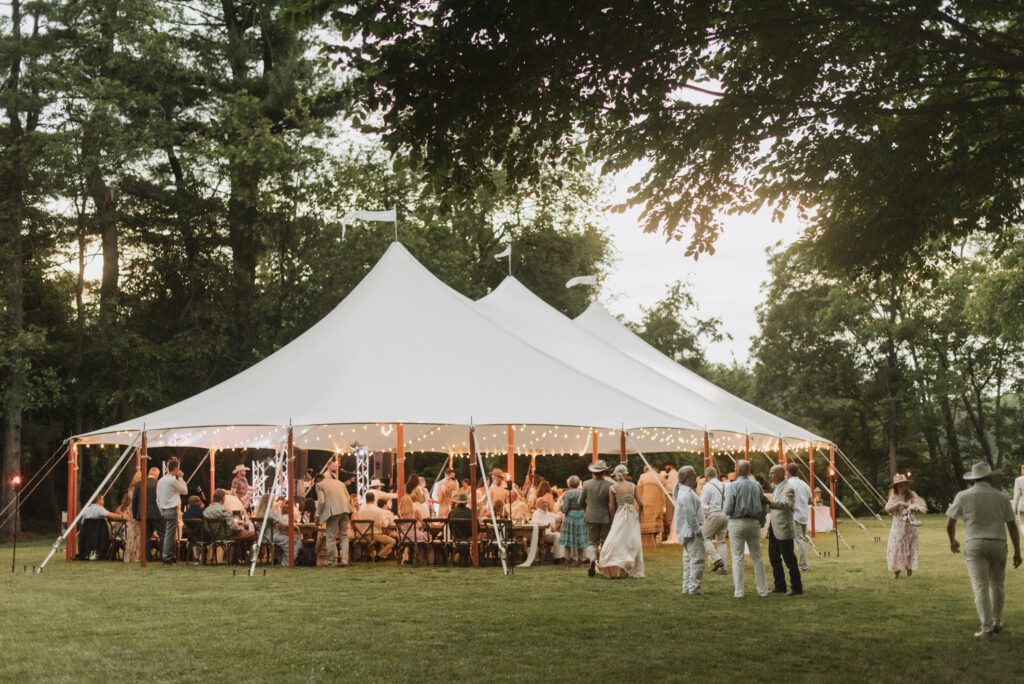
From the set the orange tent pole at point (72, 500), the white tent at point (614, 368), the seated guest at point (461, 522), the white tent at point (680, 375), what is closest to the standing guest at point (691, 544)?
the seated guest at point (461, 522)

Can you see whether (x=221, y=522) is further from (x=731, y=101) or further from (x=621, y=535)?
(x=731, y=101)

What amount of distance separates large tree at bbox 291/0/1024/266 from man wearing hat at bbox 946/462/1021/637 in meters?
2.65

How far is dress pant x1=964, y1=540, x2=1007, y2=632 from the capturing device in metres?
7.85

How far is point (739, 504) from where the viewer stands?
1050 centimetres

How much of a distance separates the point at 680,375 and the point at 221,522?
10220 mm

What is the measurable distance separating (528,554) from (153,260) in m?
16.8

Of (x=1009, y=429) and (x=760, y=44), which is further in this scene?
(x=1009, y=429)

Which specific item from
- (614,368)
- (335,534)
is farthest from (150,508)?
(614,368)

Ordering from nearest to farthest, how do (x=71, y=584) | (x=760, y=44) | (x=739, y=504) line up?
(x=760, y=44) → (x=739, y=504) → (x=71, y=584)

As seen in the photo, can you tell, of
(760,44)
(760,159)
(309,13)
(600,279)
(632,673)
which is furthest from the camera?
(600,279)

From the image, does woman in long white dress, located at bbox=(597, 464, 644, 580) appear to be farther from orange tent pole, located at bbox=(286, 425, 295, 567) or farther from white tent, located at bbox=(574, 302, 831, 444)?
white tent, located at bbox=(574, 302, 831, 444)

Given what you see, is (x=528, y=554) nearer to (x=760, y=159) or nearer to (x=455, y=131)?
(x=760, y=159)

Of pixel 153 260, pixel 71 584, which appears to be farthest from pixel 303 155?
pixel 71 584

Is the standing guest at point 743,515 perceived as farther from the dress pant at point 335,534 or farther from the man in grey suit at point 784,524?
Answer: the dress pant at point 335,534
